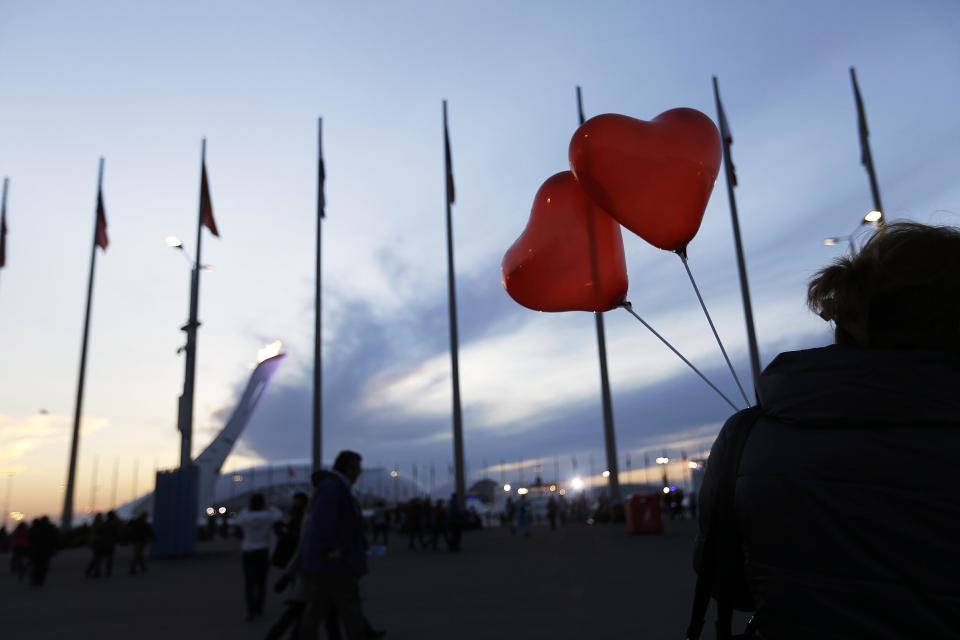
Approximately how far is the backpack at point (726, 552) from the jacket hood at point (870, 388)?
0.39ft

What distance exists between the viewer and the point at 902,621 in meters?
1.41

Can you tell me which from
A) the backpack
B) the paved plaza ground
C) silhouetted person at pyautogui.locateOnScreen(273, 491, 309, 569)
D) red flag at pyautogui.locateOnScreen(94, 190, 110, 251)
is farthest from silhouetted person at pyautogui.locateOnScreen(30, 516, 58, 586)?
the backpack

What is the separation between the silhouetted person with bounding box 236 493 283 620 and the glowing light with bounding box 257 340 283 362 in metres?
15.4

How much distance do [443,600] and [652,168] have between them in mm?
8749

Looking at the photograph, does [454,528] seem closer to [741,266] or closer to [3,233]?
[741,266]

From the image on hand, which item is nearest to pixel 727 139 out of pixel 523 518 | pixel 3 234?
pixel 523 518

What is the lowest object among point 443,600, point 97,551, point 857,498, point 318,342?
point 443,600

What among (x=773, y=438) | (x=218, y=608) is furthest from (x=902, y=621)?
(x=218, y=608)

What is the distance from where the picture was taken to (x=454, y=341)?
31.0m

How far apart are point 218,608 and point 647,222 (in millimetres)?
9904

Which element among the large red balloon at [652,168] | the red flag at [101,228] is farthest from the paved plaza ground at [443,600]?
the red flag at [101,228]

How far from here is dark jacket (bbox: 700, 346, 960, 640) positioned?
141cm

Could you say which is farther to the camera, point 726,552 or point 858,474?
point 726,552

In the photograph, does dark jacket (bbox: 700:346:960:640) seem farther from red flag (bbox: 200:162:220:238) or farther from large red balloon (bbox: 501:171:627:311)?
red flag (bbox: 200:162:220:238)
